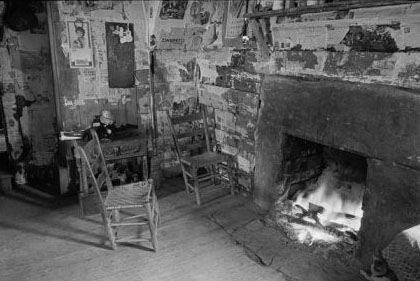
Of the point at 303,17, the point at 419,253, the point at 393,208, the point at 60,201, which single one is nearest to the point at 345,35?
the point at 303,17

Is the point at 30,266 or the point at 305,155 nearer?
the point at 30,266

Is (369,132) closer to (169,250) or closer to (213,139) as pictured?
(169,250)

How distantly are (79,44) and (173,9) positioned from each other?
1.03 m

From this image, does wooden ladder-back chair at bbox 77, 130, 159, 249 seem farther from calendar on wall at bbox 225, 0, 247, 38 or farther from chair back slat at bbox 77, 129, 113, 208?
calendar on wall at bbox 225, 0, 247, 38

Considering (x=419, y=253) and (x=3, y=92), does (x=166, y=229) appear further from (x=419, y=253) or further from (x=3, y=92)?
(x=3, y=92)

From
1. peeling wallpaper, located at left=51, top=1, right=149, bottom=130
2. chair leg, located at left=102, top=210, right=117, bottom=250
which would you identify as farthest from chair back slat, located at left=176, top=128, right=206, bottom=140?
chair leg, located at left=102, top=210, right=117, bottom=250

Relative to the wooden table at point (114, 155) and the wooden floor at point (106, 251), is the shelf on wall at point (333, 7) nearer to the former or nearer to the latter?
the wooden table at point (114, 155)

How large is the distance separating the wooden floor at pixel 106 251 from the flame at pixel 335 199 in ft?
2.97

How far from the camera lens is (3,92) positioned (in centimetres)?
382

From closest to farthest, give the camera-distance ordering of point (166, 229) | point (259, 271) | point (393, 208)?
point (393, 208), point (259, 271), point (166, 229)

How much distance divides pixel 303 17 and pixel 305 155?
1.35 meters

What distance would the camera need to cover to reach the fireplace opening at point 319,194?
9.80ft

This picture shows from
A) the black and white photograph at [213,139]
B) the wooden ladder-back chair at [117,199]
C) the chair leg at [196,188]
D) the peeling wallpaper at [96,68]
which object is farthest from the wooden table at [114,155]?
the chair leg at [196,188]

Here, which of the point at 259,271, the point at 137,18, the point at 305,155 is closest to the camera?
the point at 259,271
